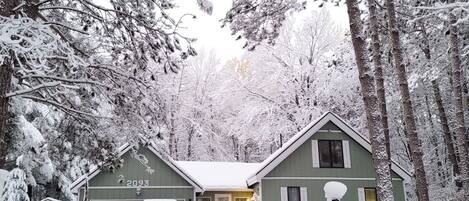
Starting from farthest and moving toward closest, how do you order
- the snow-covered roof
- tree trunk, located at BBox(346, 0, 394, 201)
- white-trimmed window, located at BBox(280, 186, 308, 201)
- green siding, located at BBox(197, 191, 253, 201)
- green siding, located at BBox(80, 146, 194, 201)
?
green siding, located at BBox(197, 191, 253, 201), the snow-covered roof, green siding, located at BBox(80, 146, 194, 201), white-trimmed window, located at BBox(280, 186, 308, 201), tree trunk, located at BBox(346, 0, 394, 201)

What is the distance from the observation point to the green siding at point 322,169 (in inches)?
609

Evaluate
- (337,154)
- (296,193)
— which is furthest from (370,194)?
(296,193)

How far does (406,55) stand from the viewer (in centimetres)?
1252

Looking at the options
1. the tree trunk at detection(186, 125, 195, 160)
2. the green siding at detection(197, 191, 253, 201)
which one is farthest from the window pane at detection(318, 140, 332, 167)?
the tree trunk at detection(186, 125, 195, 160)

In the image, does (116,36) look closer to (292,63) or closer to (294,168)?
(294,168)

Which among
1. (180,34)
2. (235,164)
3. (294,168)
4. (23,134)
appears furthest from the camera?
(235,164)

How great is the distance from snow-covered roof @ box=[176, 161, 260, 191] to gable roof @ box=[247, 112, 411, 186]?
Answer: 1.32 metres

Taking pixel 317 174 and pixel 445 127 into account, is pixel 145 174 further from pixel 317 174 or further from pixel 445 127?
pixel 445 127

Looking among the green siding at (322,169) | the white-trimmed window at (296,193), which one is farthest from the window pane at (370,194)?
the white-trimmed window at (296,193)

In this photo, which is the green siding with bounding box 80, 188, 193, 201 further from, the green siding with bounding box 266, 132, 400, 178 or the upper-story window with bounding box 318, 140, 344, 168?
the upper-story window with bounding box 318, 140, 344, 168

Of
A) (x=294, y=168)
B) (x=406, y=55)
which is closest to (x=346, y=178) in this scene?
(x=294, y=168)

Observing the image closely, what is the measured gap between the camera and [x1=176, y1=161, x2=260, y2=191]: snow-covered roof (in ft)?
56.5

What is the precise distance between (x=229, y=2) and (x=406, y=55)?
7.93 meters

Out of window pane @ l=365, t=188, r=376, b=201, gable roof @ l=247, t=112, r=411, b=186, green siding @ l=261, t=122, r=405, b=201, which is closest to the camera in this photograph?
gable roof @ l=247, t=112, r=411, b=186
